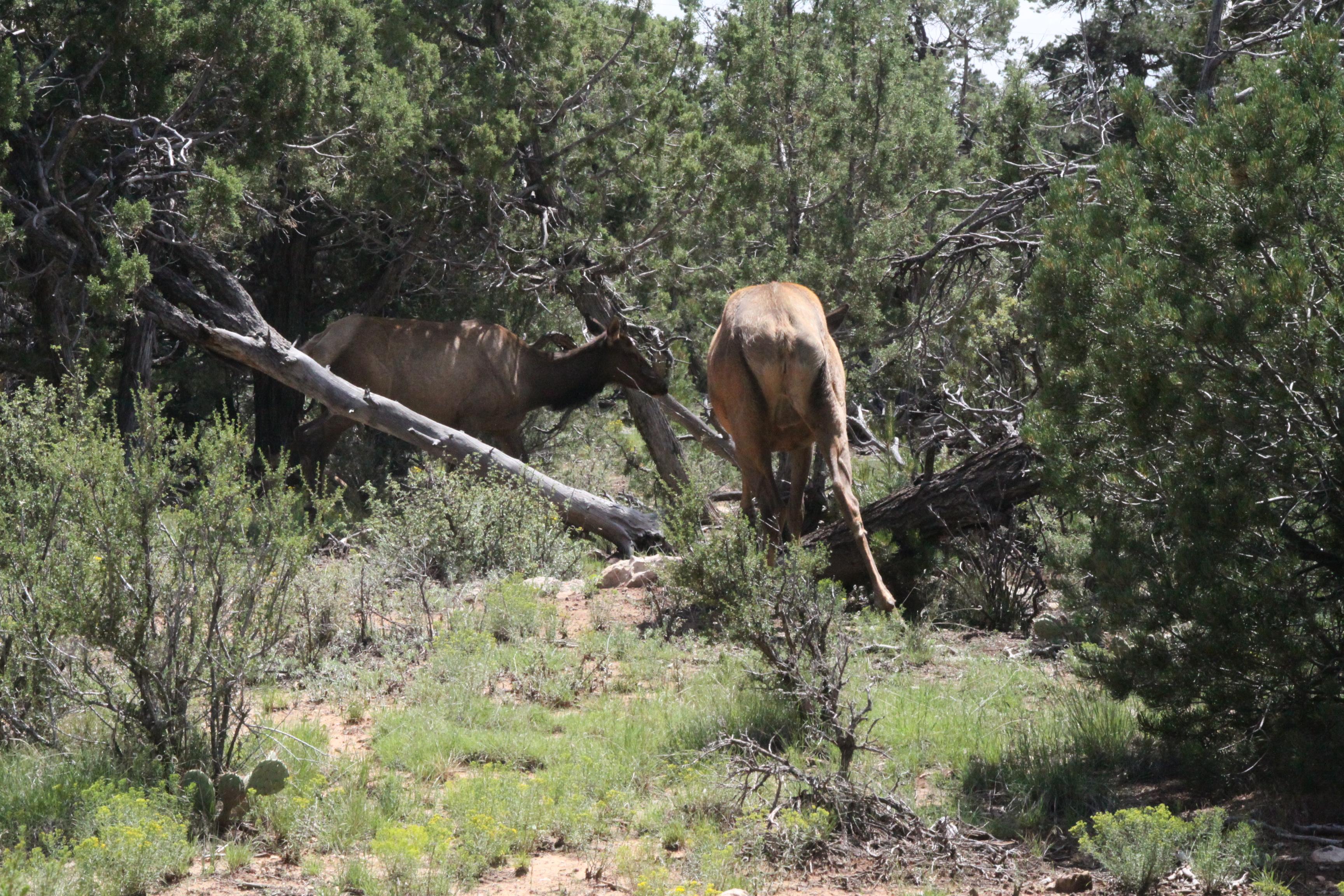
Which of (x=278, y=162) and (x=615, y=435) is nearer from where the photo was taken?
(x=278, y=162)

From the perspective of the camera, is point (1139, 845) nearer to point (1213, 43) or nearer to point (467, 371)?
point (1213, 43)

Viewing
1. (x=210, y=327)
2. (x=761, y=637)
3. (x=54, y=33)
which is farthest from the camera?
(x=210, y=327)

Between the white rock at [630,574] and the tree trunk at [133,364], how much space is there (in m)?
5.01

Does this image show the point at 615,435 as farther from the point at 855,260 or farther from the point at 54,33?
the point at 54,33

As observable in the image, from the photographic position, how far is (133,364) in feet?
39.1

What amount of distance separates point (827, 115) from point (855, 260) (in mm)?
2533

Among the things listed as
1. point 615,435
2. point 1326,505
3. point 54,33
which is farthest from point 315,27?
point 1326,505

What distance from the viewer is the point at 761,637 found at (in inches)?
231

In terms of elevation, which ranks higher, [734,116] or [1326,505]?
[734,116]

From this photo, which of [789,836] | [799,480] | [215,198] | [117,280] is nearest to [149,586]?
[789,836]

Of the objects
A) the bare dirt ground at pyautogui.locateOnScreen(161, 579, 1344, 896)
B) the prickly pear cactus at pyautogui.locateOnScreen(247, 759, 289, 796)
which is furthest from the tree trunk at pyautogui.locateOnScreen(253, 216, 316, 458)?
the bare dirt ground at pyautogui.locateOnScreen(161, 579, 1344, 896)

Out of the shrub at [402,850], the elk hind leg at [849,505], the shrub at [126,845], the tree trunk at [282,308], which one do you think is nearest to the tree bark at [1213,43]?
the elk hind leg at [849,505]

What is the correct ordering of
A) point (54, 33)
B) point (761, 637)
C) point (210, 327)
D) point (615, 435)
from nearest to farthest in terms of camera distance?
point (761, 637) < point (54, 33) < point (210, 327) < point (615, 435)

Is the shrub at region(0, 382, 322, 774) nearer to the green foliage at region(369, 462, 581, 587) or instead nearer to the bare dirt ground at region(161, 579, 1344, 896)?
the bare dirt ground at region(161, 579, 1344, 896)
